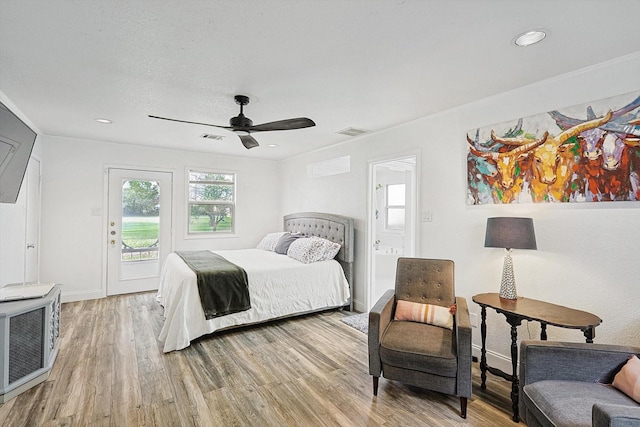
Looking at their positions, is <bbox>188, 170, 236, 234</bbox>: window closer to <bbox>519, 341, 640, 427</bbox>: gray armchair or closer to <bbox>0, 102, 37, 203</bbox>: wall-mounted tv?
<bbox>0, 102, 37, 203</bbox>: wall-mounted tv

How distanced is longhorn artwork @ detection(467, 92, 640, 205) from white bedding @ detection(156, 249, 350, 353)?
2111mm

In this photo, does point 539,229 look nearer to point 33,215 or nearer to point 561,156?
point 561,156

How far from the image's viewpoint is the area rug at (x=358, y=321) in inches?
144

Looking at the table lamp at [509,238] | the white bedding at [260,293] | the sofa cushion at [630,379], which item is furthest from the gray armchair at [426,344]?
the white bedding at [260,293]

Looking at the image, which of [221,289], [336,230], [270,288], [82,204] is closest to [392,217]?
[336,230]

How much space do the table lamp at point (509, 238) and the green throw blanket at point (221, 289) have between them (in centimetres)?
250

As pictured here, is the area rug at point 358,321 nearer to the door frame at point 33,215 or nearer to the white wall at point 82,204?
the white wall at point 82,204

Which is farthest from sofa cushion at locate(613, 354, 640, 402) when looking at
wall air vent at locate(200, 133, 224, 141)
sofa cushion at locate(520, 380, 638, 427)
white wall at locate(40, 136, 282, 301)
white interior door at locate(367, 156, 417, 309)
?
white wall at locate(40, 136, 282, 301)

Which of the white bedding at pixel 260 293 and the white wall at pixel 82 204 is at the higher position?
the white wall at pixel 82 204

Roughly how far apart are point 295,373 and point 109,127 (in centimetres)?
374

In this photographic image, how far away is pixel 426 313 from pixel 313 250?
1.92 metres

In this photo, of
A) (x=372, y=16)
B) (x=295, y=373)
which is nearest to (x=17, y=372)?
(x=295, y=373)

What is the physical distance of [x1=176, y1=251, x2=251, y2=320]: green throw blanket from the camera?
325 centimetres

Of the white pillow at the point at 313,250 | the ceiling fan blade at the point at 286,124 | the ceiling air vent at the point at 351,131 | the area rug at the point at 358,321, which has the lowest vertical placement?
the area rug at the point at 358,321
